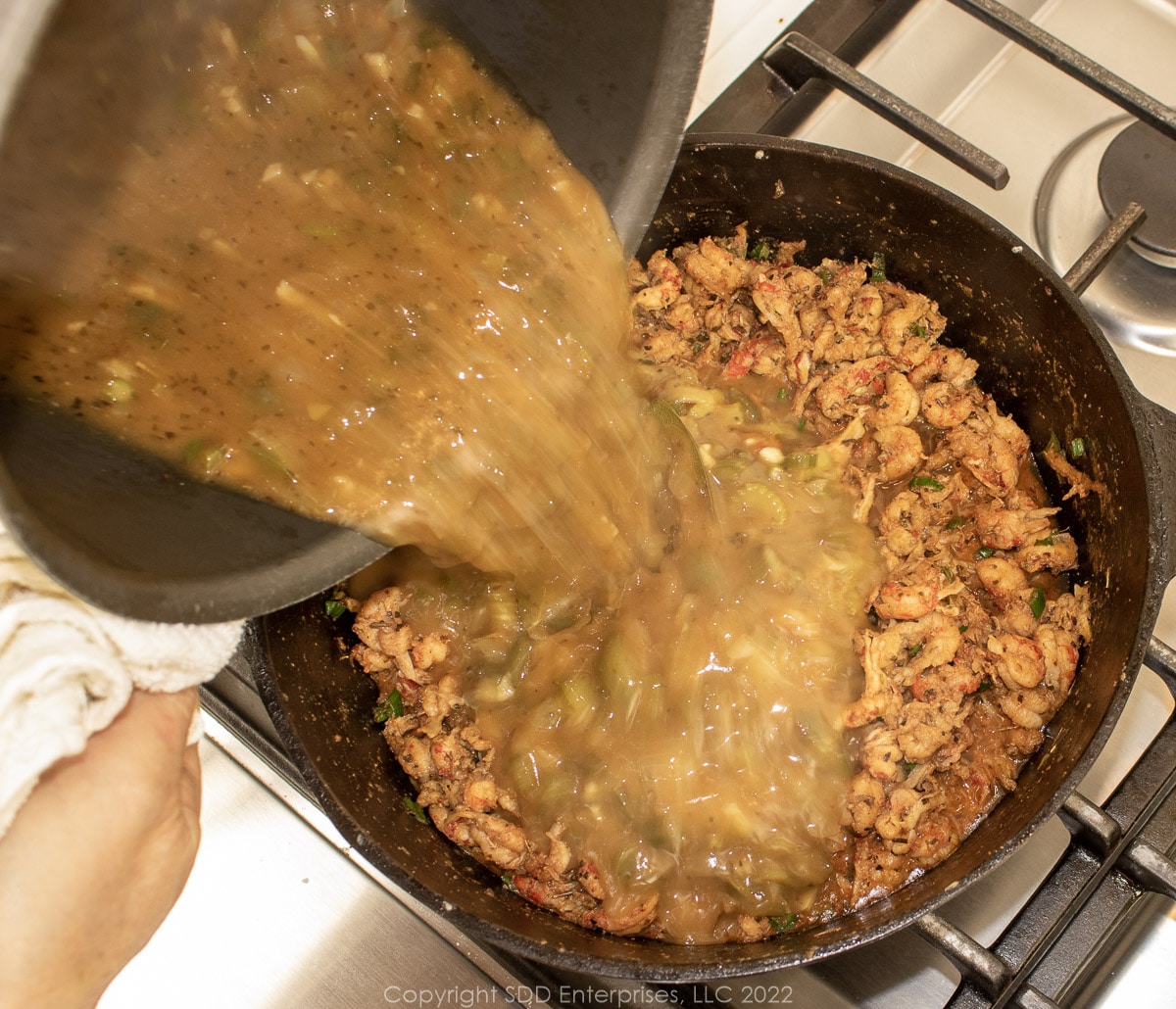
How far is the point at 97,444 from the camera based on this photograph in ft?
4.46

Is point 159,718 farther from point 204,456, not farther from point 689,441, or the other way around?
point 689,441

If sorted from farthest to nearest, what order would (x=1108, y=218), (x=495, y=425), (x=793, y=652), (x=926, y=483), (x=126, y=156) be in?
(x=1108, y=218) → (x=926, y=483) → (x=793, y=652) → (x=495, y=425) → (x=126, y=156)

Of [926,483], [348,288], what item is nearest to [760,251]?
[926,483]

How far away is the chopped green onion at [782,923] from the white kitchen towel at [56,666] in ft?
4.15

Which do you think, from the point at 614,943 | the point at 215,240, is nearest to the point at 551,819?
the point at 614,943

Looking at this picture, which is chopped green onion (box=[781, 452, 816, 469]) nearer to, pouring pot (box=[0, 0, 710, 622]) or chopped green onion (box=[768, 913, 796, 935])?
pouring pot (box=[0, 0, 710, 622])

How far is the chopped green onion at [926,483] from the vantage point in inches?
92.2

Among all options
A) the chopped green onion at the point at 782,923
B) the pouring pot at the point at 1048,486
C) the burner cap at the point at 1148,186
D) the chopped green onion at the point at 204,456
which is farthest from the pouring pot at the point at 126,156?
the burner cap at the point at 1148,186

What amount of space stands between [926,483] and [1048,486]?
30cm

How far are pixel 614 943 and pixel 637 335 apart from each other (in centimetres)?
141

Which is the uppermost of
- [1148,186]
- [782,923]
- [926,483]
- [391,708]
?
[1148,186]

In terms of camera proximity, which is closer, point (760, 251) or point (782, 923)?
point (782, 923)

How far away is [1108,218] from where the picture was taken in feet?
8.21

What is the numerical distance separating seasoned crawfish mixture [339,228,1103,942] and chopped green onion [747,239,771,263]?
10cm
